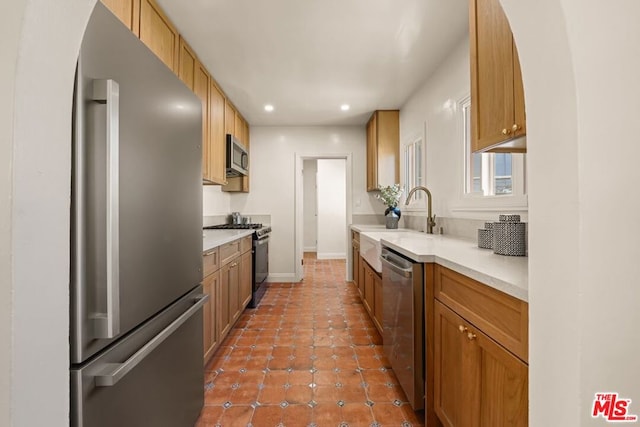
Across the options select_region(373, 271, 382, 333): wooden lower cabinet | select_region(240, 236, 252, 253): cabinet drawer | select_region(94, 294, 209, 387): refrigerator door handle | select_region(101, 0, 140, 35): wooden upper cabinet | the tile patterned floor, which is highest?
select_region(101, 0, 140, 35): wooden upper cabinet

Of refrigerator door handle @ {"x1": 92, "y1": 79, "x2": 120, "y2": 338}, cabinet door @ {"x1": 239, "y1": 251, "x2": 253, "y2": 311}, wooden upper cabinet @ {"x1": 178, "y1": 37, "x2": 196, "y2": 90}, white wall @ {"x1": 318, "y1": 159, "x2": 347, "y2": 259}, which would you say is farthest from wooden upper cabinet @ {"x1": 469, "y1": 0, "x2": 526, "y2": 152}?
white wall @ {"x1": 318, "y1": 159, "x2": 347, "y2": 259}

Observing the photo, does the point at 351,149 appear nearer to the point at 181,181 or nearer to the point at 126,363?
the point at 181,181

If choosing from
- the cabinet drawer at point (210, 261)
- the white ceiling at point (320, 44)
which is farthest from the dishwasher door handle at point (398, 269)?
the white ceiling at point (320, 44)

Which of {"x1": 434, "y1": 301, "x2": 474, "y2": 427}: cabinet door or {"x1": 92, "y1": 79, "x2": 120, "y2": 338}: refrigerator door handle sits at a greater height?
{"x1": 92, "y1": 79, "x2": 120, "y2": 338}: refrigerator door handle

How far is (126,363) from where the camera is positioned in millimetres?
859

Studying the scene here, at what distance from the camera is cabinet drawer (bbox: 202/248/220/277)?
201 centimetres

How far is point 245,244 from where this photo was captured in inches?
129

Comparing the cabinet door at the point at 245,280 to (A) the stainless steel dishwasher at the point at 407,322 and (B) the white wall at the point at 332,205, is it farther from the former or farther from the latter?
(B) the white wall at the point at 332,205

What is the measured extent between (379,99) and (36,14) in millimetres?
3453

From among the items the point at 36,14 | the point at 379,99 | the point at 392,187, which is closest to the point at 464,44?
the point at 379,99

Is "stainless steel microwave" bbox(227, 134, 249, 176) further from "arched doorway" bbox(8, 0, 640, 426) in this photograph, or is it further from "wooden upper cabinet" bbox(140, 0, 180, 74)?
"arched doorway" bbox(8, 0, 640, 426)

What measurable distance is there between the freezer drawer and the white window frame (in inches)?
71.2

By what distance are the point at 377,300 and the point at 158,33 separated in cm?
252

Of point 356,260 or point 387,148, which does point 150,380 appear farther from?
point 387,148
